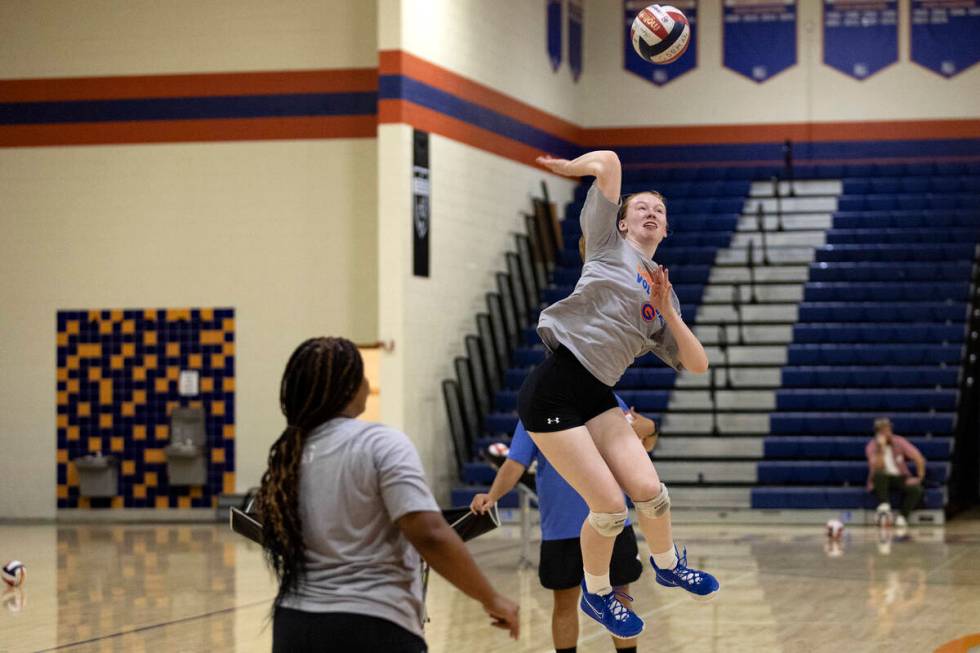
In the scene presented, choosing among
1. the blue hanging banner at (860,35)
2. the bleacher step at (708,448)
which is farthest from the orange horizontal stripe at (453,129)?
the blue hanging banner at (860,35)

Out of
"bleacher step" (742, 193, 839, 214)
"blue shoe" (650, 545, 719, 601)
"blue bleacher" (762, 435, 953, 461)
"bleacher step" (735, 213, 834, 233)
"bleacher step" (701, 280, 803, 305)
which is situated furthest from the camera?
"bleacher step" (742, 193, 839, 214)

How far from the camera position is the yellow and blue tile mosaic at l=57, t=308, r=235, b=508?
17016 mm

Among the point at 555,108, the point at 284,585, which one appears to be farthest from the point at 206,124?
the point at 284,585

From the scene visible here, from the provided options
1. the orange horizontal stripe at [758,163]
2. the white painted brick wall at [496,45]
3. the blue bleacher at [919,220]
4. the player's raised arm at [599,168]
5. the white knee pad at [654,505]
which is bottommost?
the white knee pad at [654,505]

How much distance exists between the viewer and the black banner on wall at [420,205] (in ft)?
54.0

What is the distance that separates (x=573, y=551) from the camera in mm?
6781

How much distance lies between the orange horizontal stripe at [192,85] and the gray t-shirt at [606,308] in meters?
11.4

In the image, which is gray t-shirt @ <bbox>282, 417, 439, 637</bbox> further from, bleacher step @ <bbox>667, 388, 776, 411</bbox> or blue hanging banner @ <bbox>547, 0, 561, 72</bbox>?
blue hanging banner @ <bbox>547, 0, 561, 72</bbox>

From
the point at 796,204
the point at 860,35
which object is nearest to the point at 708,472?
the point at 796,204

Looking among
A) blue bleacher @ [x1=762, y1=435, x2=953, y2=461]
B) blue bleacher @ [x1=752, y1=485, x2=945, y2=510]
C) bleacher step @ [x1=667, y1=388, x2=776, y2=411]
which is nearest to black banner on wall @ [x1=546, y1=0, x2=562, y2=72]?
bleacher step @ [x1=667, y1=388, x2=776, y2=411]

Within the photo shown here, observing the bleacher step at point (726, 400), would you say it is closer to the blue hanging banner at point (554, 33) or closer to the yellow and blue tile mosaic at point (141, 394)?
the yellow and blue tile mosaic at point (141, 394)

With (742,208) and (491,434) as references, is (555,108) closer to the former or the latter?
(742,208)

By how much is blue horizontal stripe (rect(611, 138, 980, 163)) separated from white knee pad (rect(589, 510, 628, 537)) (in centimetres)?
1663

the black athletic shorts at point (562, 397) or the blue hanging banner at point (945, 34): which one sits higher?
the blue hanging banner at point (945, 34)
